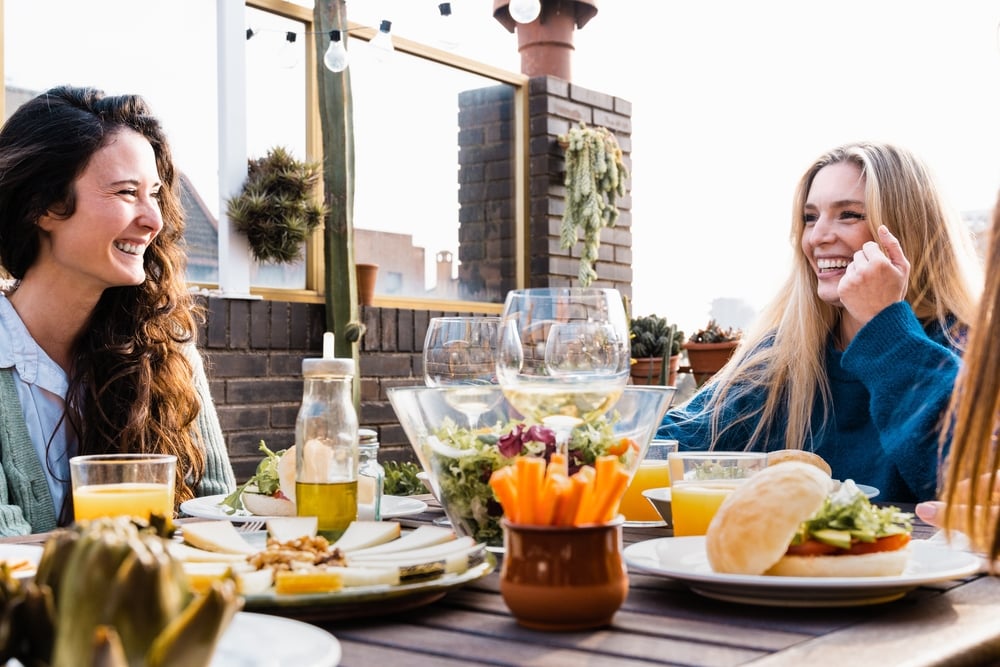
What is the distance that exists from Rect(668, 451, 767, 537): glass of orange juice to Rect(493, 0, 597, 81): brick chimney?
4031 millimetres

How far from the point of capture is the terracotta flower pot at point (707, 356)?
4844 millimetres

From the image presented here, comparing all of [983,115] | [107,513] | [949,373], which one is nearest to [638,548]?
[107,513]

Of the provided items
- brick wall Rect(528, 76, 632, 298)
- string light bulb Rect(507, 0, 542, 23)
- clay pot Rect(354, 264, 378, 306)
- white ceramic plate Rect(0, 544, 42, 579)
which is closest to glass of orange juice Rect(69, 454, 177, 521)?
white ceramic plate Rect(0, 544, 42, 579)

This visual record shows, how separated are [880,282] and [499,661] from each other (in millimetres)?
1457

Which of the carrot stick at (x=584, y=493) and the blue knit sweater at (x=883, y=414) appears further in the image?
the blue knit sweater at (x=883, y=414)

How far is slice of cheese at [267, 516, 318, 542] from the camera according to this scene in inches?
38.0

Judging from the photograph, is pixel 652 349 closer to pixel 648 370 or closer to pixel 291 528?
pixel 648 370

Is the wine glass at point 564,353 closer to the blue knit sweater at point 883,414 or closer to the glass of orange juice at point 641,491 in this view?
the glass of orange juice at point 641,491

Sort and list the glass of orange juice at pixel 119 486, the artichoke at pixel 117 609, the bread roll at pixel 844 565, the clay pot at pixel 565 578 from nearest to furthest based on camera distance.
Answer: the artichoke at pixel 117 609, the clay pot at pixel 565 578, the bread roll at pixel 844 565, the glass of orange juice at pixel 119 486

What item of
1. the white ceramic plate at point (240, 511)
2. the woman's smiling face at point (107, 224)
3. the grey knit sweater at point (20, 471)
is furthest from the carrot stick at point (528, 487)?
the woman's smiling face at point (107, 224)

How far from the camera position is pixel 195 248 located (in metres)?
3.74

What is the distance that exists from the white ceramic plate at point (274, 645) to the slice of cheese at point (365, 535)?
0.28 metres

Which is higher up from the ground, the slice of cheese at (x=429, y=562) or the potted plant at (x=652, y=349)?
the potted plant at (x=652, y=349)

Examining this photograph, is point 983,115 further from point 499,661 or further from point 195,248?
point 499,661
